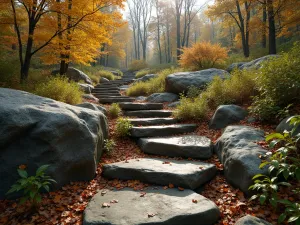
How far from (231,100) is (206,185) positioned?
3.08 meters

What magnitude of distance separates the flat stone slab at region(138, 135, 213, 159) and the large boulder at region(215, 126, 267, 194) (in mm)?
254

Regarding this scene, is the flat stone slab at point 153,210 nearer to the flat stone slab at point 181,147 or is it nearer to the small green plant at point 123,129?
the flat stone slab at point 181,147

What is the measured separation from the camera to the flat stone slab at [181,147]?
3.71m

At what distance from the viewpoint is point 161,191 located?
9.17ft

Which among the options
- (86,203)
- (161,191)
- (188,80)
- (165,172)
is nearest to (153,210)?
(161,191)

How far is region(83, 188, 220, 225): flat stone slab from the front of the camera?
7.28 ft

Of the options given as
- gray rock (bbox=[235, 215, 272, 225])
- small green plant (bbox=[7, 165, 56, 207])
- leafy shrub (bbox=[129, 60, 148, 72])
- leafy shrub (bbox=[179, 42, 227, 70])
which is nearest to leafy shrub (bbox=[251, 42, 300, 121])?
gray rock (bbox=[235, 215, 272, 225])

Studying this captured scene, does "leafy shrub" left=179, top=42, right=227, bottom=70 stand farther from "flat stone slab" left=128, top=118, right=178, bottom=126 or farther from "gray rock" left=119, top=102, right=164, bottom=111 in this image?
"flat stone slab" left=128, top=118, right=178, bottom=126

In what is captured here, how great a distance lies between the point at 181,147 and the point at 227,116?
1595mm

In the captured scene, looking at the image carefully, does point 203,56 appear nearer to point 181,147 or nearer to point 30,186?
point 181,147

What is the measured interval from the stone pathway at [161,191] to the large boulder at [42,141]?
51cm

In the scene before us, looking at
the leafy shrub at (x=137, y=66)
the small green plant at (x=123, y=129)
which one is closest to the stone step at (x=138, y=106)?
the small green plant at (x=123, y=129)

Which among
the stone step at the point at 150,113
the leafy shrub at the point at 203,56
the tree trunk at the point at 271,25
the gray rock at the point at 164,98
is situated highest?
the tree trunk at the point at 271,25


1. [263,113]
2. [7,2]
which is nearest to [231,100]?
[263,113]
